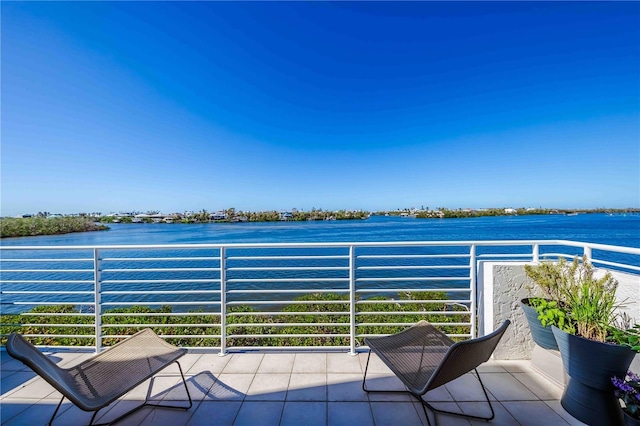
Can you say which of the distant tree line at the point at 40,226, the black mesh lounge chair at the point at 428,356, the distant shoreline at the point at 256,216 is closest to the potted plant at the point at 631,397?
the black mesh lounge chair at the point at 428,356

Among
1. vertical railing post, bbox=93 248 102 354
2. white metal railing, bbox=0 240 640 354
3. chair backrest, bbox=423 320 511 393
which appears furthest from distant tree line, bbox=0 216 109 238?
chair backrest, bbox=423 320 511 393

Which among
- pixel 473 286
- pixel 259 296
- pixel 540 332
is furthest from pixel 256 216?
pixel 540 332

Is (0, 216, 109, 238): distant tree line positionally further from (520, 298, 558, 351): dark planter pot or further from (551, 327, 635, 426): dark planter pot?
(551, 327, 635, 426): dark planter pot

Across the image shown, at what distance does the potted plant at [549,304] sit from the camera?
1.92 metres

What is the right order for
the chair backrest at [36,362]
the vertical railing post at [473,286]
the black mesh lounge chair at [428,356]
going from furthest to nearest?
the vertical railing post at [473,286], the black mesh lounge chair at [428,356], the chair backrest at [36,362]

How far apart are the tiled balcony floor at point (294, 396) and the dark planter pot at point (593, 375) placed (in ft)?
0.39

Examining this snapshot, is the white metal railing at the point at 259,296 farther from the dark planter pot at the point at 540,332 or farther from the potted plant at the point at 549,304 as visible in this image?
the dark planter pot at the point at 540,332

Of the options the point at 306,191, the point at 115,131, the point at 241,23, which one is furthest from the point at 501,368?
the point at 306,191

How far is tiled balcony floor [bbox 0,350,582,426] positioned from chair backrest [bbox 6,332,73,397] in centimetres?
61

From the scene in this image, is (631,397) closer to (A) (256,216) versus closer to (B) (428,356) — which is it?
(B) (428,356)

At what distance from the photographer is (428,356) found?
1.95m

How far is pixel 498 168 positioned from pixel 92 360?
2112 cm

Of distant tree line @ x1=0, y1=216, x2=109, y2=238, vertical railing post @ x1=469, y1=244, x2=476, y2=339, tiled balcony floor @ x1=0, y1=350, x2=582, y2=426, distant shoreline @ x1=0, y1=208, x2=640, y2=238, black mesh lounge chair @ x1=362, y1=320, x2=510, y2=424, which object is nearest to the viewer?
black mesh lounge chair @ x1=362, y1=320, x2=510, y2=424

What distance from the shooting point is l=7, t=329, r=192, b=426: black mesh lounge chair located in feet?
4.46
